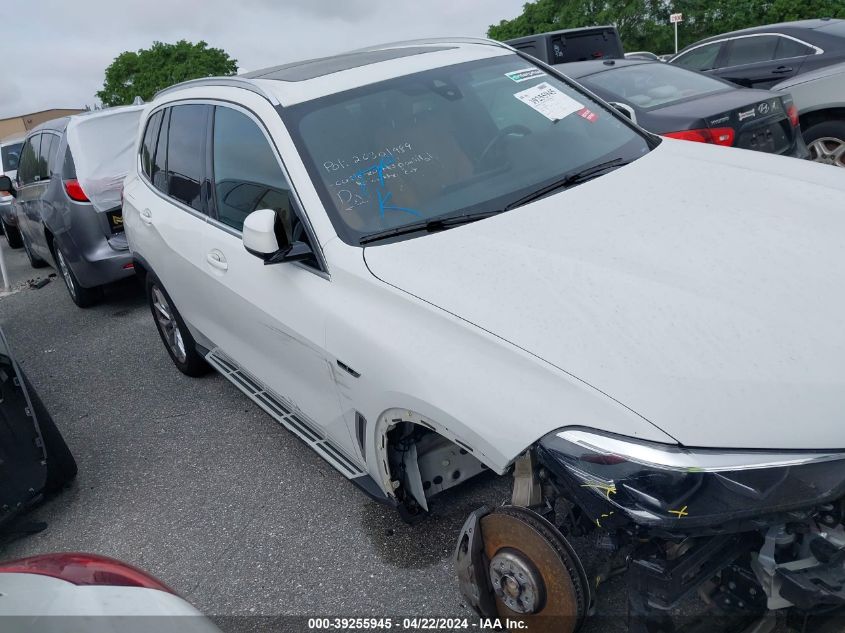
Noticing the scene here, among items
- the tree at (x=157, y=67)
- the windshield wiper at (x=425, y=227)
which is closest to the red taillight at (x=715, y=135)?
the windshield wiper at (x=425, y=227)

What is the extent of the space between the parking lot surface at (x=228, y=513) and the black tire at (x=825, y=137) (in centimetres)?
508

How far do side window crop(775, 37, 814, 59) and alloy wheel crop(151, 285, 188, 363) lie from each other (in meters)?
7.73

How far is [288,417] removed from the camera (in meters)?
3.45

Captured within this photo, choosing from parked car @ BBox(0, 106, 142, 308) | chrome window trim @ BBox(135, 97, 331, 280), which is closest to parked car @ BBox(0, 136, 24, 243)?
parked car @ BBox(0, 106, 142, 308)

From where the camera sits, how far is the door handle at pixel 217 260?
3506 mm

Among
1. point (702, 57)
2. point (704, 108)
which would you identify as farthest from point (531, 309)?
point (702, 57)

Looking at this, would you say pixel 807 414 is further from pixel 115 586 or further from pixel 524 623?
pixel 115 586

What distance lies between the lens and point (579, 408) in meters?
1.96

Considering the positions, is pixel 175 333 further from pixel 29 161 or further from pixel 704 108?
pixel 29 161

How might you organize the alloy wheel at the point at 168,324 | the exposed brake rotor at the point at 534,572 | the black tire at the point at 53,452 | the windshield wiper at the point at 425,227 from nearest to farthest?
the exposed brake rotor at the point at 534,572, the windshield wiper at the point at 425,227, the black tire at the point at 53,452, the alloy wheel at the point at 168,324

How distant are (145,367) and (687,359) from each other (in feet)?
14.9

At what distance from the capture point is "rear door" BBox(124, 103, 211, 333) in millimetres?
3914

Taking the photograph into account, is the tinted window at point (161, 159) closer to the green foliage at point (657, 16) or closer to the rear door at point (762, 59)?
the rear door at point (762, 59)

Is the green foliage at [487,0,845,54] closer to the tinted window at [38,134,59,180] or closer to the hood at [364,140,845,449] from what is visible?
the tinted window at [38,134,59,180]
